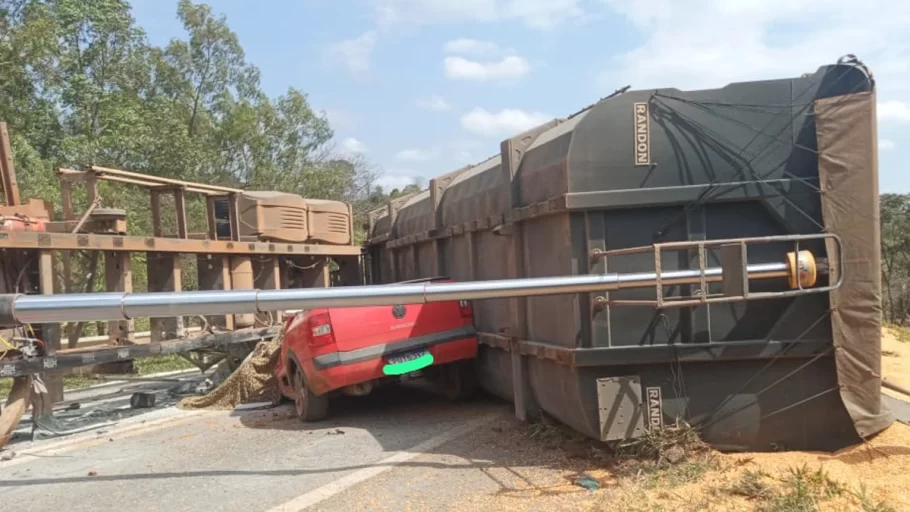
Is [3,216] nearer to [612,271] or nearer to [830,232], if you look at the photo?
[612,271]

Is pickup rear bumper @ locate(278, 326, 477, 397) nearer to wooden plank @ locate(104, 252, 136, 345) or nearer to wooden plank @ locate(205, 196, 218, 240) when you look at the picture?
wooden plank @ locate(104, 252, 136, 345)

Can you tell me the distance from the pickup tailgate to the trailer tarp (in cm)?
387

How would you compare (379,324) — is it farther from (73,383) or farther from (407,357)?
(73,383)

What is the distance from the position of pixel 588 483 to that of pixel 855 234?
2586mm

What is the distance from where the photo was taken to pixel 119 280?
9.19 m

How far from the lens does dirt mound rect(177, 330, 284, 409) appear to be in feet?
32.2

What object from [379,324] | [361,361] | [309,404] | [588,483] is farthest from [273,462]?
[588,483]

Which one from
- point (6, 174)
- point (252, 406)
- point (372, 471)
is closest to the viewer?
point (372, 471)

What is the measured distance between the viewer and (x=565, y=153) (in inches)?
223

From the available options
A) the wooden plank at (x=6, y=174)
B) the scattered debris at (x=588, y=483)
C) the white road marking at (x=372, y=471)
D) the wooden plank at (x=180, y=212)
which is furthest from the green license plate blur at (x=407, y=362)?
the wooden plank at (x=6, y=174)

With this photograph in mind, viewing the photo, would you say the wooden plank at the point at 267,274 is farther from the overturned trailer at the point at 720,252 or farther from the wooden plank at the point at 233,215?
the overturned trailer at the point at 720,252

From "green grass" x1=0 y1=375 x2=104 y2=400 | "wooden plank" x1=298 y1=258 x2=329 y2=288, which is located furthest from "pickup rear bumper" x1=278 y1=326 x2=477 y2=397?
A: "green grass" x1=0 y1=375 x2=104 y2=400

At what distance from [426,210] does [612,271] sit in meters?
4.99

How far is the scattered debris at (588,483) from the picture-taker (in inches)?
200
